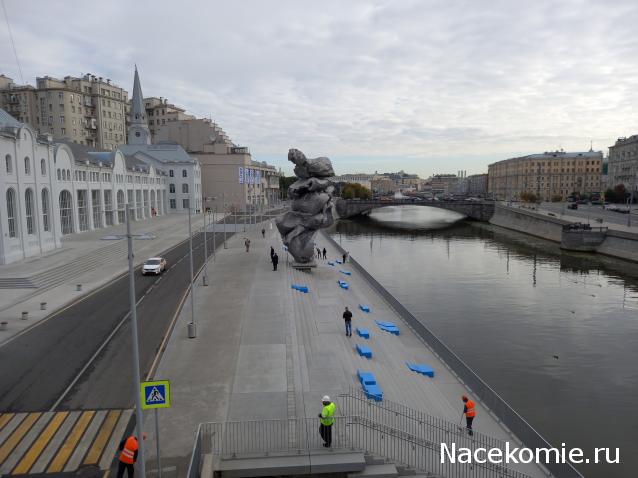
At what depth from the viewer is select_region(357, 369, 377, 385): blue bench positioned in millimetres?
17016

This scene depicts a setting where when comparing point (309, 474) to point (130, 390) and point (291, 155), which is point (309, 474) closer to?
point (130, 390)

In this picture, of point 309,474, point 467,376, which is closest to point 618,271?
point 467,376

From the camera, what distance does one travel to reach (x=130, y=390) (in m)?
16.8

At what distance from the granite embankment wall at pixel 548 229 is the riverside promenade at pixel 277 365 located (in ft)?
139

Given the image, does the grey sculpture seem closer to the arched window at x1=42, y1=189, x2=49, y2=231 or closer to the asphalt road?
the asphalt road

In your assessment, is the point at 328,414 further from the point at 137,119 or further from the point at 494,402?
the point at 137,119

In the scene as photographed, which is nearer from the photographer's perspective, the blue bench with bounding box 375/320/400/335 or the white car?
the blue bench with bounding box 375/320/400/335

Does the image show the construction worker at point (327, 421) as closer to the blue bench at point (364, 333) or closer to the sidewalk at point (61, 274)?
the blue bench at point (364, 333)

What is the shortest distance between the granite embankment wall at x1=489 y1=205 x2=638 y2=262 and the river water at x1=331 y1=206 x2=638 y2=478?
7.77 feet

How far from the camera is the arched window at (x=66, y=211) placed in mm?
53875

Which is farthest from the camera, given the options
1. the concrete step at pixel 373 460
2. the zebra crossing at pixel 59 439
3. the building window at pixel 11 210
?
the building window at pixel 11 210

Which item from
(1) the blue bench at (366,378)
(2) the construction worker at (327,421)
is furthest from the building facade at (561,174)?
(2) the construction worker at (327,421)

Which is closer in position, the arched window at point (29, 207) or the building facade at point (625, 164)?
the arched window at point (29, 207)

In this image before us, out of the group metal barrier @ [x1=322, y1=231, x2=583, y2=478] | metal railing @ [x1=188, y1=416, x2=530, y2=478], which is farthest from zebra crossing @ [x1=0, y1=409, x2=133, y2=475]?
metal barrier @ [x1=322, y1=231, x2=583, y2=478]
